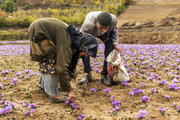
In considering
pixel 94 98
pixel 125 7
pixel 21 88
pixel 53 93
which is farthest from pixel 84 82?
pixel 125 7

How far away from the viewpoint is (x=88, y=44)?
110 inches

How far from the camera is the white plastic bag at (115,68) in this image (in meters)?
4.09

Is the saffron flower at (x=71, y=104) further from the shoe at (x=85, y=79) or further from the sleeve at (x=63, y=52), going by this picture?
the shoe at (x=85, y=79)

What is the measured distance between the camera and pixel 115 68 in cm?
413

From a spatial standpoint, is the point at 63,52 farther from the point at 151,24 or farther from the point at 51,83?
the point at 151,24

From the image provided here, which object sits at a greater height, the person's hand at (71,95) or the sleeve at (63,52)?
the sleeve at (63,52)

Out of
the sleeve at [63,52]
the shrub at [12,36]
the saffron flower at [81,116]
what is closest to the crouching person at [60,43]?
the sleeve at [63,52]

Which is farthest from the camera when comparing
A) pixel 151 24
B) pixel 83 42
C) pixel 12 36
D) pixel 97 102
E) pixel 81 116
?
pixel 151 24

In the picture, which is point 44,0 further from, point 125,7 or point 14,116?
point 14,116

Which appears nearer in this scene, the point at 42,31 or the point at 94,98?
the point at 42,31

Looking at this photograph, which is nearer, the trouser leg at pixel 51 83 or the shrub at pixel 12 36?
the trouser leg at pixel 51 83

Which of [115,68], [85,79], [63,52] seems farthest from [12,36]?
[63,52]

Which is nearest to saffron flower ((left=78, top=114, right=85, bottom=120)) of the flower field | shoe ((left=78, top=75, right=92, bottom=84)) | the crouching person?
the flower field

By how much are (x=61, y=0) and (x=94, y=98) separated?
134ft
